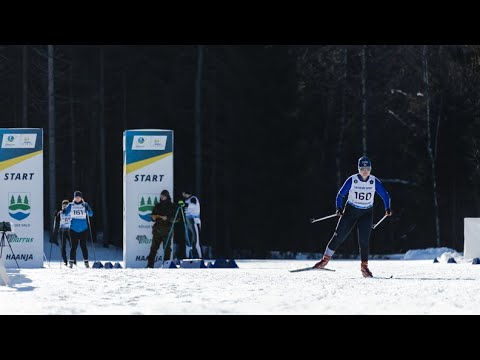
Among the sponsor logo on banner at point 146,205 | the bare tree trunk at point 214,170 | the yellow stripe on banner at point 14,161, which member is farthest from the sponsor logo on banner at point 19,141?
the bare tree trunk at point 214,170

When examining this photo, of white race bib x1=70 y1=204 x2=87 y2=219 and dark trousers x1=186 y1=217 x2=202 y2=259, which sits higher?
white race bib x1=70 y1=204 x2=87 y2=219

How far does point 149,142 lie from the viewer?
25859 mm

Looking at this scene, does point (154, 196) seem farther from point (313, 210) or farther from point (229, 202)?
point (313, 210)

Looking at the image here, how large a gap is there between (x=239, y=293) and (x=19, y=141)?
41.5 ft

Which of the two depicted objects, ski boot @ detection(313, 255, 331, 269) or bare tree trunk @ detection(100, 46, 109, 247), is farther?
bare tree trunk @ detection(100, 46, 109, 247)

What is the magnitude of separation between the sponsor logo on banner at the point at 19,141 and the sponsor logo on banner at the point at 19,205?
1.16 meters

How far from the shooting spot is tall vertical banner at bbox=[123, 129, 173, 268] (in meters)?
25.8

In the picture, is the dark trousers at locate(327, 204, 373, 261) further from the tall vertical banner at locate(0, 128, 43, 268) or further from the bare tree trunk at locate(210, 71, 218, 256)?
the bare tree trunk at locate(210, 71, 218, 256)

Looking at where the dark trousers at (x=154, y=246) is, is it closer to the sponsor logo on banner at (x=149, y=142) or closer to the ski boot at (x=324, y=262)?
the sponsor logo on banner at (x=149, y=142)

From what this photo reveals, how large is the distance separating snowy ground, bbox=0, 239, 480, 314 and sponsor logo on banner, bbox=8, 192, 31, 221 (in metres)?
6.17

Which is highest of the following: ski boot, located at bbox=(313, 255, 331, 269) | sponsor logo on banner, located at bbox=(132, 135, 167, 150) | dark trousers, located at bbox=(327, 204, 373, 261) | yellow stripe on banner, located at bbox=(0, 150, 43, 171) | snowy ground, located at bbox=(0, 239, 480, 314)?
sponsor logo on banner, located at bbox=(132, 135, 167, 150)

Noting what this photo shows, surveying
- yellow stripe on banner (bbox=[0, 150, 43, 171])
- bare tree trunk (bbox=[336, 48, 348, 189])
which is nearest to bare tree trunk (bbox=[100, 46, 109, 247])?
bare tree trunk (bbox=[336, 48, 348, 189])

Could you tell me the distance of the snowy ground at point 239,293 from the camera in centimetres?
1290

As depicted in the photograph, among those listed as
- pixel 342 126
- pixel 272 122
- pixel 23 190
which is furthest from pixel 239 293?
pixel 342 126
